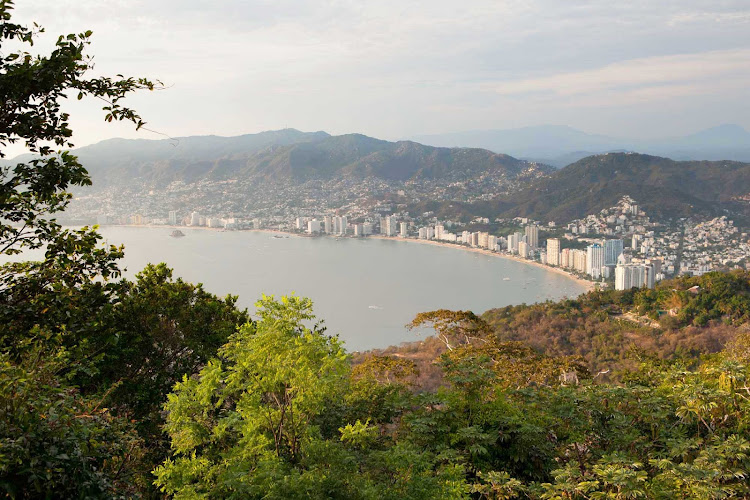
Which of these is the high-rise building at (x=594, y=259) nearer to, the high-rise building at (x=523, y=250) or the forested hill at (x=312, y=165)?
the high-rise building at (x=523, y=250)

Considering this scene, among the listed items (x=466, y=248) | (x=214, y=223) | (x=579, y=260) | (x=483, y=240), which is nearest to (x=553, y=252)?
(x=579, y=260)

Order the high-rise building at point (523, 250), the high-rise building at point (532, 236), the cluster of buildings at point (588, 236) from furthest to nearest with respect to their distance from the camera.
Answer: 1. the high-rise building at point (532, 236)
2. the high-rise building at point (523, 250)
3. the cluster of buildings at point (588, 236)

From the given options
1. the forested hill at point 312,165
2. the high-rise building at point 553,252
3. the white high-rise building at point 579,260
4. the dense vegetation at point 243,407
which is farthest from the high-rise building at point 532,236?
the dense vegetation at point 243,407

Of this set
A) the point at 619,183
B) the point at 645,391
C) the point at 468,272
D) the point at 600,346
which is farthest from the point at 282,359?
the point at 619,183

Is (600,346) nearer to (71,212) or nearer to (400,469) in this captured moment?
(400,469)

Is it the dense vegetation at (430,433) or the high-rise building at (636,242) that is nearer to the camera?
the dense vegetation at (430,433)

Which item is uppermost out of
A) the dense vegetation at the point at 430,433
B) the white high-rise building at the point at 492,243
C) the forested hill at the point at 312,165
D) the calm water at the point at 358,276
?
the forested hill at the point at 312,165

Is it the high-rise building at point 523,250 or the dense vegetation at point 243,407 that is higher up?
the dense vegetation at point 243,407
